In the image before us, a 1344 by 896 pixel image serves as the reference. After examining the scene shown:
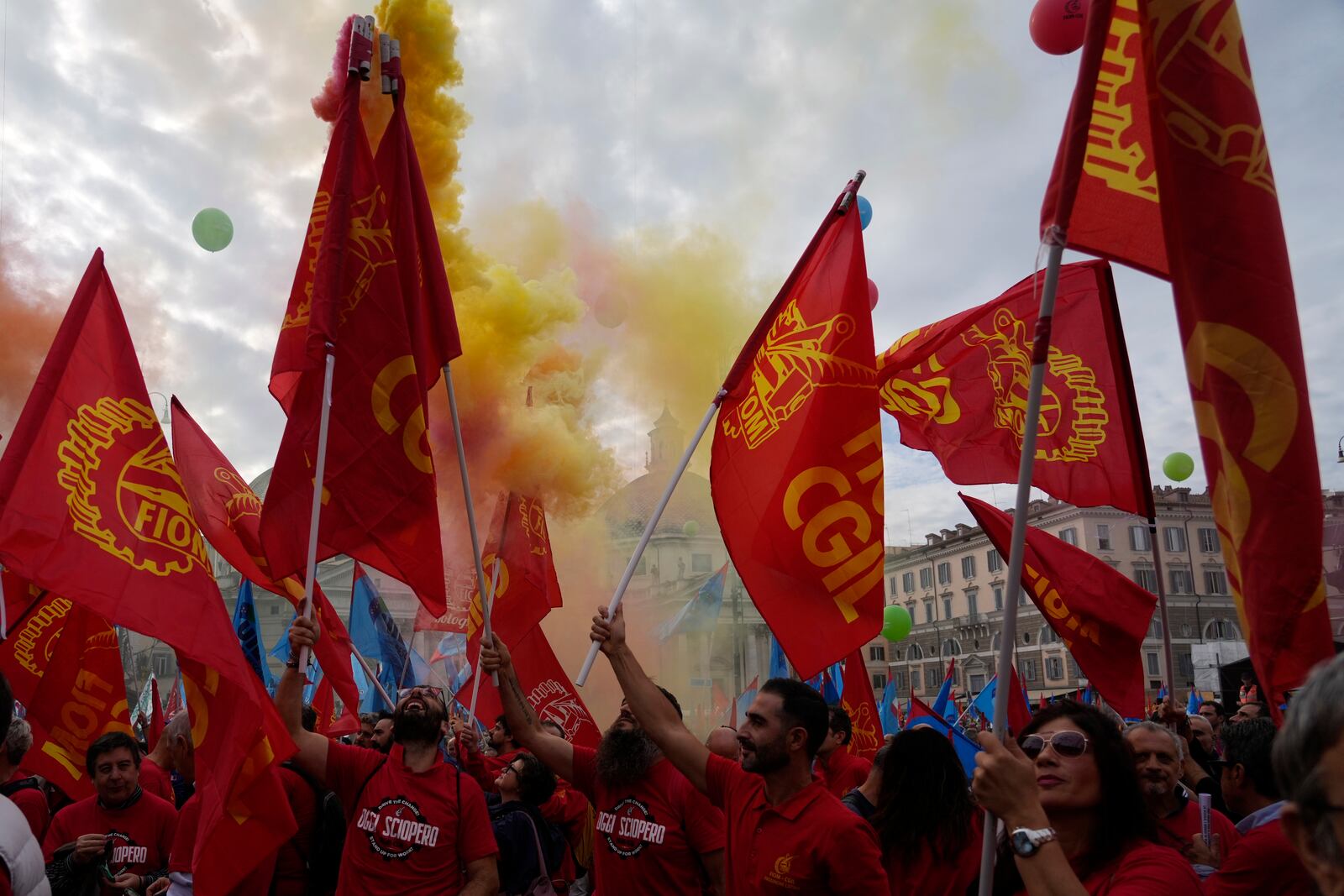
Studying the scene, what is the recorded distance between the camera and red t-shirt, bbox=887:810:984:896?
438 centimetres

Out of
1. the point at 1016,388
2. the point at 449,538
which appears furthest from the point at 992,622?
the point at 1016,388

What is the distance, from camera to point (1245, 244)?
10.7 ft

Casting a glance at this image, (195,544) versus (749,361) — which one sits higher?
(749,361)

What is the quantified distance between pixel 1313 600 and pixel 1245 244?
1.07 m

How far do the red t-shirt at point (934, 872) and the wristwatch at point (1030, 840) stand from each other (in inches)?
80.1

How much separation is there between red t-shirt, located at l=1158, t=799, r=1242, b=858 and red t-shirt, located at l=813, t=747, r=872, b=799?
5.97 feet

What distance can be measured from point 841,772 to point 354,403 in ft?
12.0

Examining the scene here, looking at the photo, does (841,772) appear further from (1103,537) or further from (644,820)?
(1103,537)

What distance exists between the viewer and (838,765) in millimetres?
6723

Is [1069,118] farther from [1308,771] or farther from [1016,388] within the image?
[1016,388]

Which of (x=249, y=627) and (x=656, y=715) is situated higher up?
(x=249, y=627)

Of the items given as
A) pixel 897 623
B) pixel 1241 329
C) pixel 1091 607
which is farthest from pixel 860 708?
pixel 897 623

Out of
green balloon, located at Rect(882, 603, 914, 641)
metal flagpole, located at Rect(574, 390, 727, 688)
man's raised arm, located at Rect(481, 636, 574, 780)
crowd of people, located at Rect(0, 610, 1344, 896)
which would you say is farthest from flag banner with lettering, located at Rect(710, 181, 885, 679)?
green balloon, located at Rect(882, 603, 914, 641)

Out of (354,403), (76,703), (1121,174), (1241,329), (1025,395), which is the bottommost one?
(76,703)
